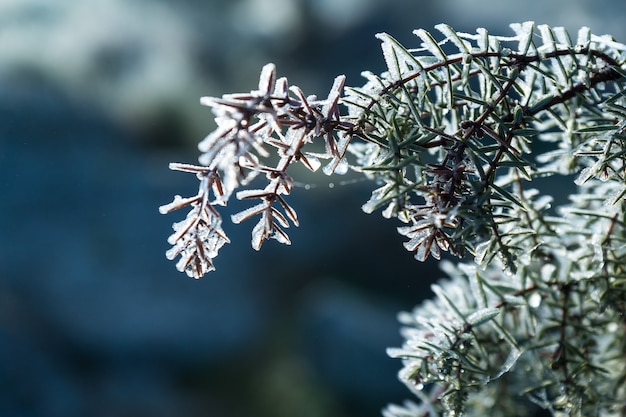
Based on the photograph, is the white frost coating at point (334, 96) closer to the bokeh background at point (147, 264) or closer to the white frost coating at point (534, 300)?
the white frost coating at point (534, 300)

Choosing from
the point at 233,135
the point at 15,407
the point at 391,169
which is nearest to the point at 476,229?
the point at 391,169

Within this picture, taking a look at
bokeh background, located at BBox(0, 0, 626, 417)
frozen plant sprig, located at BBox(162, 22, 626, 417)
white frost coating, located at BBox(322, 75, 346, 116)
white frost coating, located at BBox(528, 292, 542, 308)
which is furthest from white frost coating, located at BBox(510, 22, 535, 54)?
bokeh background, located at BBox(0, 0, 626, 417)

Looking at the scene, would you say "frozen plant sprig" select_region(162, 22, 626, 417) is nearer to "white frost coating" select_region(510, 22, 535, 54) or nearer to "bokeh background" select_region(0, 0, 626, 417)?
"white frost coating" select_region(510, 22, 535, 54)

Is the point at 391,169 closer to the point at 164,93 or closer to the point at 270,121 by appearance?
the point at 270,121

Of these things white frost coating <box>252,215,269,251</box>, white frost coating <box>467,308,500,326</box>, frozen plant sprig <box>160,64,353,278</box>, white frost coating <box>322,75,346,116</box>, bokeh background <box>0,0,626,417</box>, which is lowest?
white frost coating <box>467,308,500,326</box>

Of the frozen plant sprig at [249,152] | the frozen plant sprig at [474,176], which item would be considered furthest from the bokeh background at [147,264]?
the frozen plant sprig at [249,152]

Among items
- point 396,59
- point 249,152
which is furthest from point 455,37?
point 249,152
